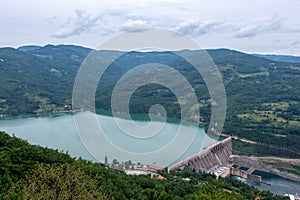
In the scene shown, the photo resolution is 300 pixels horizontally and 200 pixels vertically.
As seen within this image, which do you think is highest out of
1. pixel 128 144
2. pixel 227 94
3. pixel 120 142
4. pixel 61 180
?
pixel 61 180

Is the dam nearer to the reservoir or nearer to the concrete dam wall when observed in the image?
the concrete dam wall

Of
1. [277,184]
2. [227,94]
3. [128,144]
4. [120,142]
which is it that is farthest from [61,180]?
[227,94]

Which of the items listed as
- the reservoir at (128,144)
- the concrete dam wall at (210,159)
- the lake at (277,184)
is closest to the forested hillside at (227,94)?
the concrete dam wall at (210,159)

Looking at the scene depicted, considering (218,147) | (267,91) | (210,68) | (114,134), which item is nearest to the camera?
(114,134)

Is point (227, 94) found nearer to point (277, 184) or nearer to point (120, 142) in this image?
point (277, 184)

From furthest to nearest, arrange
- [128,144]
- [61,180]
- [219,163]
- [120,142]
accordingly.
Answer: [219,163], [128,144], [120,142], [61,180]

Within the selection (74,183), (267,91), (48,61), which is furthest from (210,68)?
(74,183)

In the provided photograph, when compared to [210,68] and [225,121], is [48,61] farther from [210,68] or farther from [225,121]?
[225,121]

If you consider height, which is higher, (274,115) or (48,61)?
(48,61)
